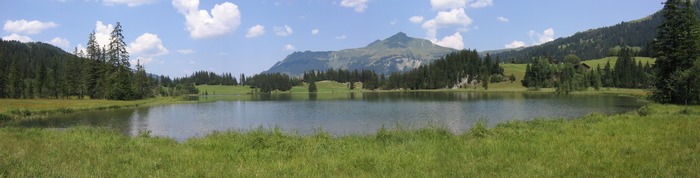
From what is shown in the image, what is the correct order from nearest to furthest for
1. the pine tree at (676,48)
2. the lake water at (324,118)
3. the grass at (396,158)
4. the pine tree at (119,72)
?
the grass at (396,158) < the lake water at (324,118) < the pine tree at (676,48) < the pine tree at (119,72)

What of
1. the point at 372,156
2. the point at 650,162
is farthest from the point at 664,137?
the point at 372,156

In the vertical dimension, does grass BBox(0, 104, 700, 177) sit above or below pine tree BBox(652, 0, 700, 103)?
below

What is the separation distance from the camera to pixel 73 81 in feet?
393

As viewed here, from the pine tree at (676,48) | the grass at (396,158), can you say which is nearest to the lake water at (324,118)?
the pine tree at (676,48)

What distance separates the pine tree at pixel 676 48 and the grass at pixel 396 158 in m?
45.6

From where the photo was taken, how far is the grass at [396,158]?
1191 cm

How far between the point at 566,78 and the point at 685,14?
12323 cm

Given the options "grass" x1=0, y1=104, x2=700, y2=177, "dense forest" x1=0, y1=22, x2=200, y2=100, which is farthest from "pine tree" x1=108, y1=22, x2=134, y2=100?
"grass" x1=0, y1=104, x2=700, y2=177

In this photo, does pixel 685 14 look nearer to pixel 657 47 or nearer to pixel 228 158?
pixel 657 47

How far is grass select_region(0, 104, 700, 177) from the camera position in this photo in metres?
11.9

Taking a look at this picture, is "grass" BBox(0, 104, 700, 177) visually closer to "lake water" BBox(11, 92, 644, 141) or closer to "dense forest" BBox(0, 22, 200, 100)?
"lake water" BBox(11, 92, 644, 141)

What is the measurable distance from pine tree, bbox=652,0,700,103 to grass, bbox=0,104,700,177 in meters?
45.6

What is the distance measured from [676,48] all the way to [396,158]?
62246 mm

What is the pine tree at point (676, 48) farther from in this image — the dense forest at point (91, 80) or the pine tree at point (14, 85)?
the pine tree at point (14, 85)
